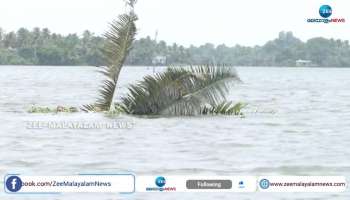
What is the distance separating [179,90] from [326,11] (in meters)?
5.08

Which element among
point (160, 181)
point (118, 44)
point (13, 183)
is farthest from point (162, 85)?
point (13, 183)

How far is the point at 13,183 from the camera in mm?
13414

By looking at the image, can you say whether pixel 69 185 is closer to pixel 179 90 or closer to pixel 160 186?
pixel 160 186

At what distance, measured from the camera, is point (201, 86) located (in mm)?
26906

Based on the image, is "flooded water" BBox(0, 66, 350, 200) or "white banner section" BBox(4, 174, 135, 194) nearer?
"white banner section" BBox(4, 174, 135, 194)

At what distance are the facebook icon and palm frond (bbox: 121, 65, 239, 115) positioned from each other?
13.3 metres

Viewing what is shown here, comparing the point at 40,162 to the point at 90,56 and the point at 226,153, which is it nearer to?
the point at 226,153

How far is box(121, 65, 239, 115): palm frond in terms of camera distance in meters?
26.8

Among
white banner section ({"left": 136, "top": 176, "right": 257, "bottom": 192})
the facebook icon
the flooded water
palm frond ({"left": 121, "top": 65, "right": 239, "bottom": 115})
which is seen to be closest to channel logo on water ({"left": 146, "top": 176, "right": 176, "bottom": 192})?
white banner section ({"left": 136, "top": 176, "right": 257, "bottom": 192})

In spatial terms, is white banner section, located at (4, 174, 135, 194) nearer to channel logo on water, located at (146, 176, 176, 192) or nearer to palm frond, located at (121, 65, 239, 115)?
channel logo on water, located at (146, 176, 176, 192)

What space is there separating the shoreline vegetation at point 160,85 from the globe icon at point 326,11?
3393mm

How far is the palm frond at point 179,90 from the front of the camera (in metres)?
26.8

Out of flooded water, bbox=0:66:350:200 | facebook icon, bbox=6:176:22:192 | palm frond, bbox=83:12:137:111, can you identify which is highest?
palm frond, bbox=83:12:137:111

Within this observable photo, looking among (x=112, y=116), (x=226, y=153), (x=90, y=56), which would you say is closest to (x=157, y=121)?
(x=112, y=116)
